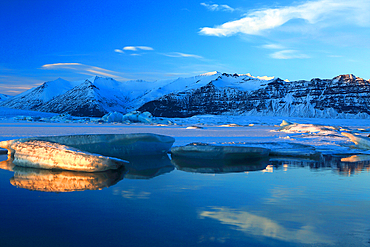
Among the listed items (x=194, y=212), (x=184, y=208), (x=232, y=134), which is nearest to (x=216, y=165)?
(x=184, y=208)

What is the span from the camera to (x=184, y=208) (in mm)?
3680

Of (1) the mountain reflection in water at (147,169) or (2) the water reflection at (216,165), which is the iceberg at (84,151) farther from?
(2) the water reflection at (216,165)

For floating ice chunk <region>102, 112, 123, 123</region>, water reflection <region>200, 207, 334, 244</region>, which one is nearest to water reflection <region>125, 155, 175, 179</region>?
water reflection <region>200, 207, 334, 244</region>

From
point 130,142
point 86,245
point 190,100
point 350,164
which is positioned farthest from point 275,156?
point 190,100

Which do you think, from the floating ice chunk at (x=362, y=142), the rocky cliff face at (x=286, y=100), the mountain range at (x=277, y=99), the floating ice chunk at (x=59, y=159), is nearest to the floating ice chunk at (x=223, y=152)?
the floating ice chunk at (x=59, y=159)

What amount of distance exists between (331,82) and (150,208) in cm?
12673

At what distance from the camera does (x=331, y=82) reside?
116m

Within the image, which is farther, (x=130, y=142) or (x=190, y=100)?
(x=190, y=100)

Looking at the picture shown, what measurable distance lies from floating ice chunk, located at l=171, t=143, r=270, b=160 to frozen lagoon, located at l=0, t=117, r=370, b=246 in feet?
7.90

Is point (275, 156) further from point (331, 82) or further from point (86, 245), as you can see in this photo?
point (331, 82)

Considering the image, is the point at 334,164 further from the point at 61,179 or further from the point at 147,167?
the point at 61,179

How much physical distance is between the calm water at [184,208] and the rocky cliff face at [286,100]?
4297 inches

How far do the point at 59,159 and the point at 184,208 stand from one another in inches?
141

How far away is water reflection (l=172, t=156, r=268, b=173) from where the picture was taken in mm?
6773
